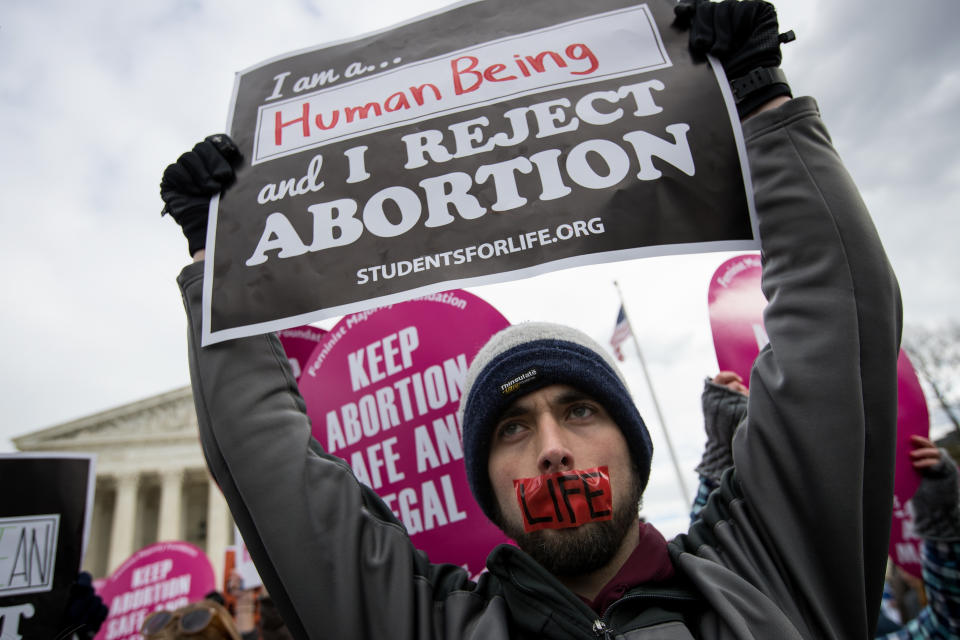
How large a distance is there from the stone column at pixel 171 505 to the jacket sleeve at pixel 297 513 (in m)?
34.7

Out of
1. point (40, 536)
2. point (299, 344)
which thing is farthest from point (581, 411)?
point (40, 536)

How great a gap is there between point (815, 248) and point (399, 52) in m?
1.38

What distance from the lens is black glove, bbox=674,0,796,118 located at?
4.89 feet

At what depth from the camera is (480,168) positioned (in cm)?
150

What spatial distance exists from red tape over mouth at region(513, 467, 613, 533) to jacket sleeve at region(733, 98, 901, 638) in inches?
14.9

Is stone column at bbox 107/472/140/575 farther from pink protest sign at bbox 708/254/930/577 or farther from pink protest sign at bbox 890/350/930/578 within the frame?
pink protest sign at bbox 890/350/930/578

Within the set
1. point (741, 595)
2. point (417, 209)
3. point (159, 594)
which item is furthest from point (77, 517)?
point (159, 594)

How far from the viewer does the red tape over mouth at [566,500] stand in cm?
127

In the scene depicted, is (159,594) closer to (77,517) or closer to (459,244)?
(77,517)

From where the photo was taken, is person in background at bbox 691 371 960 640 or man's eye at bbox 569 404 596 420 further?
person in background at bbox 691 371 960 640

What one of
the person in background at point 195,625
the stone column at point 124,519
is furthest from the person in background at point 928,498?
the stone column at point 124,519

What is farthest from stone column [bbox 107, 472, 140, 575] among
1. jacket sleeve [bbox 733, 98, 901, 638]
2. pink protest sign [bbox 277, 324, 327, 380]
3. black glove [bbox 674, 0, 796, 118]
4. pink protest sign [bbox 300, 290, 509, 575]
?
black glove [bbox 674, 0, 796, 118]

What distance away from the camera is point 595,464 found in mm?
1419

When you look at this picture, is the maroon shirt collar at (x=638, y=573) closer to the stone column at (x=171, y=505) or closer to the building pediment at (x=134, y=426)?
the building pediment at (x=134, y=426)
